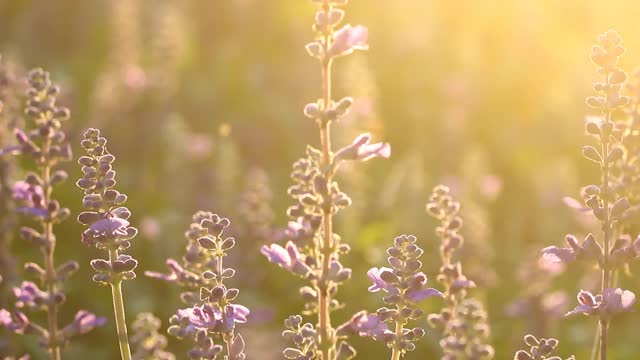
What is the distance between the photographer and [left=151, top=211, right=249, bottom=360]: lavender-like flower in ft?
14.4

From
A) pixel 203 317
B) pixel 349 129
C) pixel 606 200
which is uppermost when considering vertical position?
pixel 349 129

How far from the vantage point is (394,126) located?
60.0ft

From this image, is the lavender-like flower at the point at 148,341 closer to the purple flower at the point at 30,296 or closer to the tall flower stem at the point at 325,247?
the purple flower at the point at 30,296

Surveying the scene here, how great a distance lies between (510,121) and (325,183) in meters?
15.1

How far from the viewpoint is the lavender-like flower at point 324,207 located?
416 centimetres

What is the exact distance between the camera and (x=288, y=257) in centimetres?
433

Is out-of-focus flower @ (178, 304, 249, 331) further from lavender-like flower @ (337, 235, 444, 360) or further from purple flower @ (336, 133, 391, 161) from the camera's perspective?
purple flower @ (336, 133, 391, 161)

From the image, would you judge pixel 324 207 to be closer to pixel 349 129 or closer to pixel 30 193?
pixel 30 193

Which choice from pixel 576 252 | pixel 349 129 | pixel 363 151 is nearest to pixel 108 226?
pixel 363 151

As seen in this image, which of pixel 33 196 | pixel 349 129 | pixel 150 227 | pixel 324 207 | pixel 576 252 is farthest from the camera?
pixel 349 129

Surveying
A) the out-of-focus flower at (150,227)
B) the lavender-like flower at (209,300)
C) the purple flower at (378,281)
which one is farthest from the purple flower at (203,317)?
the out-of-focus flower at (150,227)

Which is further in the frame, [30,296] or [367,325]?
[30,296]

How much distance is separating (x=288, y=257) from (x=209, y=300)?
0.45m

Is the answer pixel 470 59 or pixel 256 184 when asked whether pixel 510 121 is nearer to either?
pixel 470 59
